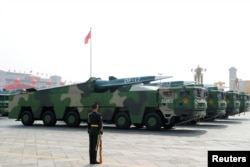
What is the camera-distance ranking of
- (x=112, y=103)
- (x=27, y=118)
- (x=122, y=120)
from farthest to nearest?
1. (x=27, y=118)
2. (x=112, y=103)
3. (x=122, y=120)

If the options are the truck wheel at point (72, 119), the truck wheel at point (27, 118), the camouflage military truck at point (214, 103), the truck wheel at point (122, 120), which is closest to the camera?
the truck wheel at point (122, 120)

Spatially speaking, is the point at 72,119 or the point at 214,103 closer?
the point at 72,119

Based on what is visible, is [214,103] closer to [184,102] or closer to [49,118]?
[184,102]

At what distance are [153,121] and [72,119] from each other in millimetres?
5275

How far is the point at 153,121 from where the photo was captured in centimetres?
1747

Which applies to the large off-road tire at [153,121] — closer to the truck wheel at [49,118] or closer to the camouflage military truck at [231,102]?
the truck wheel at [49,118]

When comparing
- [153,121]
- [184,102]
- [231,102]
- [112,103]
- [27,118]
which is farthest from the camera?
[231,102]

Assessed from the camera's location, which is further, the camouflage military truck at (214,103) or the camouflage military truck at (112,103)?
the camouflage military truck at (214,103)

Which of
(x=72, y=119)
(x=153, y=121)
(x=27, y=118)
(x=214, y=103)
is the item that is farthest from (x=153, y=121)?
(x=27, y=118)

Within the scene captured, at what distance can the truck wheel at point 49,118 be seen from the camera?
21011 millimetres

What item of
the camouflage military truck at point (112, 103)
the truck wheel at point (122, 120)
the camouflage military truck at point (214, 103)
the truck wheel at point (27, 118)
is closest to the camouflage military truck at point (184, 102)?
the camouflage military truck at point (112, 103)

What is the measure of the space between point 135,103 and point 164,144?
615 cm

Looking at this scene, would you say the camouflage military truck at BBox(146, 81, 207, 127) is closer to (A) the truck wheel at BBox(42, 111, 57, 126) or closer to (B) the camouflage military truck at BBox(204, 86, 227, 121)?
(B) the camouflage military truck at BBox(204, 86, 227, 121)

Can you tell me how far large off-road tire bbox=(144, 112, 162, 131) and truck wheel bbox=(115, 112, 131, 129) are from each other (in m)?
1.09
